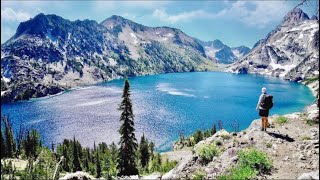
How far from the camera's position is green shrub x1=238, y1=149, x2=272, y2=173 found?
2086 centimetres

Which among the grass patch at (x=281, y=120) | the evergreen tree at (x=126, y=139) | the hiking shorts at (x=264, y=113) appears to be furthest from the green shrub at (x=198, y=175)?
the evergreen tree at (x=126, y=139)

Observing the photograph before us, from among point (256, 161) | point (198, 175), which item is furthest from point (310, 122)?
point (198, 175)

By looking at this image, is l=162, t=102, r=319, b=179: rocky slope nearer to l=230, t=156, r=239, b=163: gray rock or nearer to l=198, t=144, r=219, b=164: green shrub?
l=230, t=156, r=239, b=163: gray rock

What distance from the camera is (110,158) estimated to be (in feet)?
456

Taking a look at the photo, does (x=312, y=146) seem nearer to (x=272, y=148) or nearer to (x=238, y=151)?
(x=272, y=148)

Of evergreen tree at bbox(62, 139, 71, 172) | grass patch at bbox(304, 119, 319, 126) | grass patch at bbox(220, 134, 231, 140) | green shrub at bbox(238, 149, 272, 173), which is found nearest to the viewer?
green shrub at bbox(238, 149, 272, 173)

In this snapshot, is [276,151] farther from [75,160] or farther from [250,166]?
[75,160]

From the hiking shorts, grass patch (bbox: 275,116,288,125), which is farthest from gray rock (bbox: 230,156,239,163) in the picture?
grass patch (bbox: 275,116,288,125)

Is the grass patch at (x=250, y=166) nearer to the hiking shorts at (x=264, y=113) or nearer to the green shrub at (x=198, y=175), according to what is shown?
the green shrub at (x=198, y=175)

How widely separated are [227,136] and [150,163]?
10869cm

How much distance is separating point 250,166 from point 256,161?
51cm

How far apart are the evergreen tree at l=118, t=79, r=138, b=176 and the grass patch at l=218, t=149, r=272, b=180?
56.4 m

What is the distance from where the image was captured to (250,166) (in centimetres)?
2116

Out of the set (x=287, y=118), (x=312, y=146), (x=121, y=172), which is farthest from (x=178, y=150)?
(x=312, y=146)
